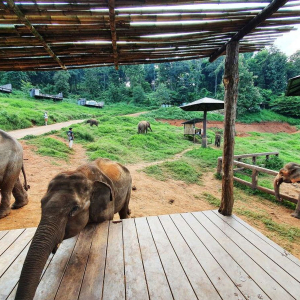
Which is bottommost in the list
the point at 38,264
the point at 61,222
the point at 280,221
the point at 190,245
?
the point at 280,221

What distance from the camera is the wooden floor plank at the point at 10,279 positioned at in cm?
176

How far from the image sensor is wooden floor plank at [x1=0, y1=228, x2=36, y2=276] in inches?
82.9

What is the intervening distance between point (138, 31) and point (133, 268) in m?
2.63

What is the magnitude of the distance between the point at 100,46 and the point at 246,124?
31141 mm

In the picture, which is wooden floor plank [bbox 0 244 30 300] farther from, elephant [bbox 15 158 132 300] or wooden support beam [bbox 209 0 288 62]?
wooden support beam [bbox 209 0 288 62]

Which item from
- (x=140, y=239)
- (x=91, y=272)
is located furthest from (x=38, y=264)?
(x=140, y=239)

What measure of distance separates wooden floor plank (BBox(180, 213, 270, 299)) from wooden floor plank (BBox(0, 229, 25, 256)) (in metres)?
2.20

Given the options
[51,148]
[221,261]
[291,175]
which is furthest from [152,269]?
[51,148]

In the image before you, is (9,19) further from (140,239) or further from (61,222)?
(140,239)

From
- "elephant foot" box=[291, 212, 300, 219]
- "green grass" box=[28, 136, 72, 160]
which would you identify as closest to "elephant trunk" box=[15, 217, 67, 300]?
"elephant foot" box=[291, 212, 300, 219]

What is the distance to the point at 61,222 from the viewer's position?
1880 mm

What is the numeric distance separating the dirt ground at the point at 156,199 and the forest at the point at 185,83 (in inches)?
1080

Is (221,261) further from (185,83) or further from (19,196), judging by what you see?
(185,83)

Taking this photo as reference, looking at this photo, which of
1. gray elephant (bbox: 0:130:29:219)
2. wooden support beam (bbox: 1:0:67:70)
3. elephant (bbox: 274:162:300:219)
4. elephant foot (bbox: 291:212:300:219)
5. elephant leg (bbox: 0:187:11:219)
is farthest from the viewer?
elephant (bbox: 274:162:300:219)
